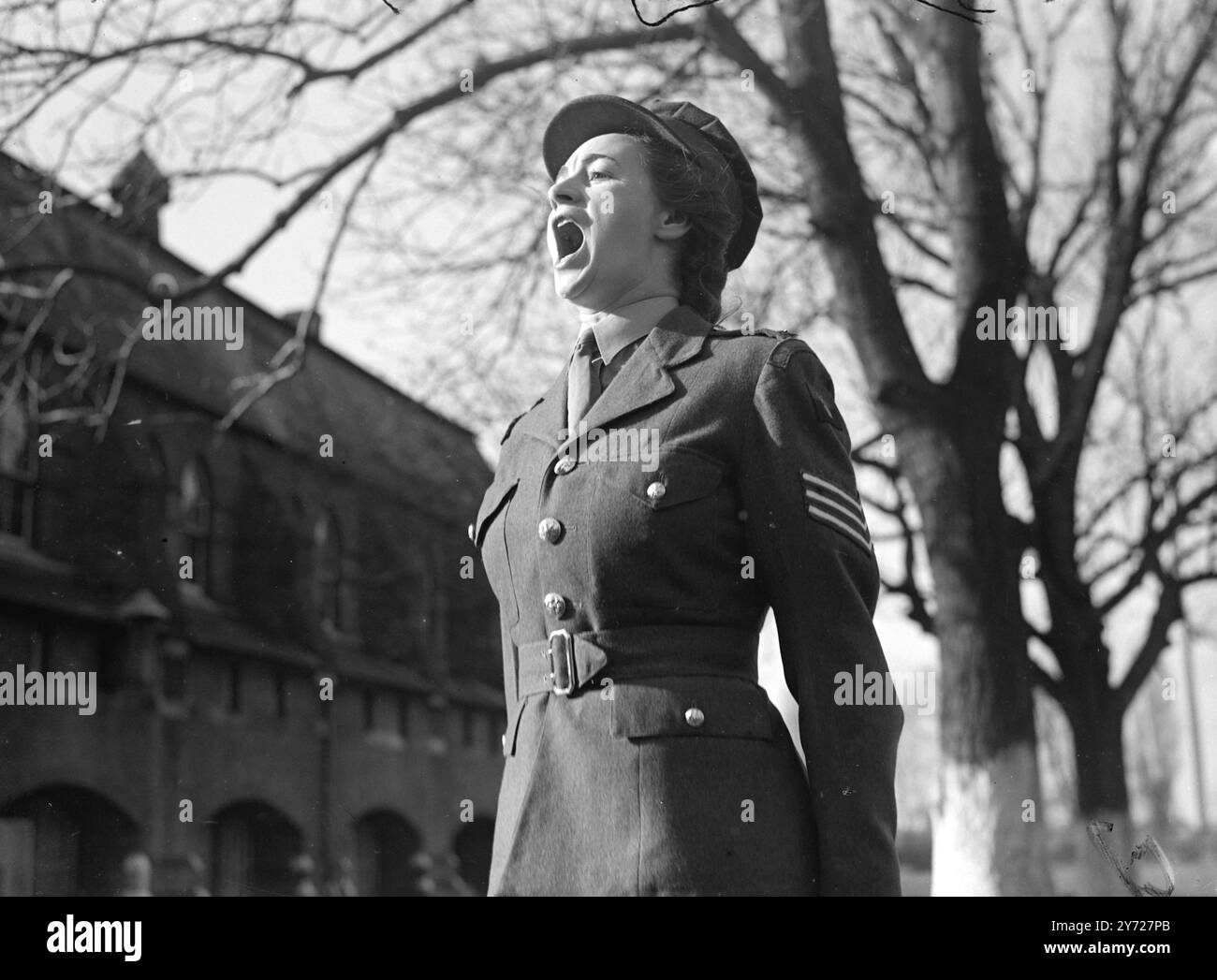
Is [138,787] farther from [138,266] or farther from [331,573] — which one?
[138,266]

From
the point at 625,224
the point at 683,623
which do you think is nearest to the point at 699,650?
the point at 683,623

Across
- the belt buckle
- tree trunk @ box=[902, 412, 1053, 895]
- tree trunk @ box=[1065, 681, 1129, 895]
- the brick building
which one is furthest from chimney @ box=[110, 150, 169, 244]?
tree trunk @ box=[1065, 681, 1129, 895]

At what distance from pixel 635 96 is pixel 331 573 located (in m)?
2.42

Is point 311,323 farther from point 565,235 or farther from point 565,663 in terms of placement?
point 565,663

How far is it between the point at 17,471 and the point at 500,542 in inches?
153

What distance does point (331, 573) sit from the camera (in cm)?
627

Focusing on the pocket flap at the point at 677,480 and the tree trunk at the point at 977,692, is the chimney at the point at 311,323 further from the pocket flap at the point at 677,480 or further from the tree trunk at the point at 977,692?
the pocket flap at the point at 677,480

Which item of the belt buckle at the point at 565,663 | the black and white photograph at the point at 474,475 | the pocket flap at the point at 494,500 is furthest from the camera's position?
the black and white photograph at the point at 474,475

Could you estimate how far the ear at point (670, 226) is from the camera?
2473 millimetres

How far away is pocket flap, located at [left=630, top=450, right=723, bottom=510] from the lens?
2.22 m

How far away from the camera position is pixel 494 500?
2.48 meters

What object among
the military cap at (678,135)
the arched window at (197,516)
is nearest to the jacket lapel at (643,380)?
the military cap at (678,135)

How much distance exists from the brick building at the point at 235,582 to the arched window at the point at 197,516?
21 mm
